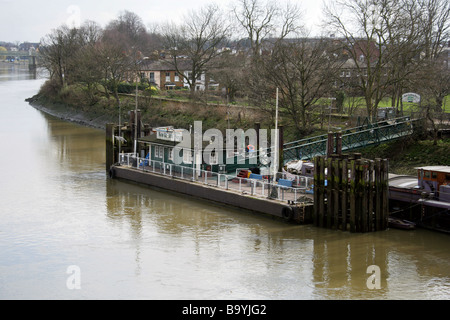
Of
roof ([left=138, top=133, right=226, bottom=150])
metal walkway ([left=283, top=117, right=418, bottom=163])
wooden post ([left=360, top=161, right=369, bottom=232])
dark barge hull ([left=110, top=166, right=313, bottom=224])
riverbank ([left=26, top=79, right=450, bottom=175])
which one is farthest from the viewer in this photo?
metal walkway ([left=283, top=117, right=418, bottom=163])

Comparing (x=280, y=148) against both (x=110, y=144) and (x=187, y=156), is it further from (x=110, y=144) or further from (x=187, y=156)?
(x=110, y=144)

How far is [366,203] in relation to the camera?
25.5 meters

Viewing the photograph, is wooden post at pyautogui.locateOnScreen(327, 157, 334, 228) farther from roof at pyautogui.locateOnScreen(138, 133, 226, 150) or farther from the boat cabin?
Result: roof at pyautogui.locateOnScreen(138, 133, 226, 150)

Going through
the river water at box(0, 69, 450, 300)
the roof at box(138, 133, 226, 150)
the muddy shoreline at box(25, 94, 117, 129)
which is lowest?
the river water at box(0, 69, 450, 300)

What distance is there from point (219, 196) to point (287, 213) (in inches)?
194

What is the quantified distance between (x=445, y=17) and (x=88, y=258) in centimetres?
4041

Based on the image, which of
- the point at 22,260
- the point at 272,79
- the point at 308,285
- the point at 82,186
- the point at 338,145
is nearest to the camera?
the point at 308,285

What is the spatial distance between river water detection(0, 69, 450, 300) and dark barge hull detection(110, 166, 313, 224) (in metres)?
0.44

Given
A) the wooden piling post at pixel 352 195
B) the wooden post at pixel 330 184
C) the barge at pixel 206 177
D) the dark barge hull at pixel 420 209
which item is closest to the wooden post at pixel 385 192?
the dark barge hull at pixel 420 209

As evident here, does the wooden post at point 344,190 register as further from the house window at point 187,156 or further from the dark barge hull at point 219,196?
the house window at point 187,156

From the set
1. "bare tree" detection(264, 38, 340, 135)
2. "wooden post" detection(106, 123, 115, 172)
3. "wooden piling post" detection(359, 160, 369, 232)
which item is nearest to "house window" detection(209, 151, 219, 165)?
"wooden post" detection(106, 123, 115, 172)

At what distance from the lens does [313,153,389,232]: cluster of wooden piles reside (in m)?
25.4

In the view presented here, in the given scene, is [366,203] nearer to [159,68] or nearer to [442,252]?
[442,252]
